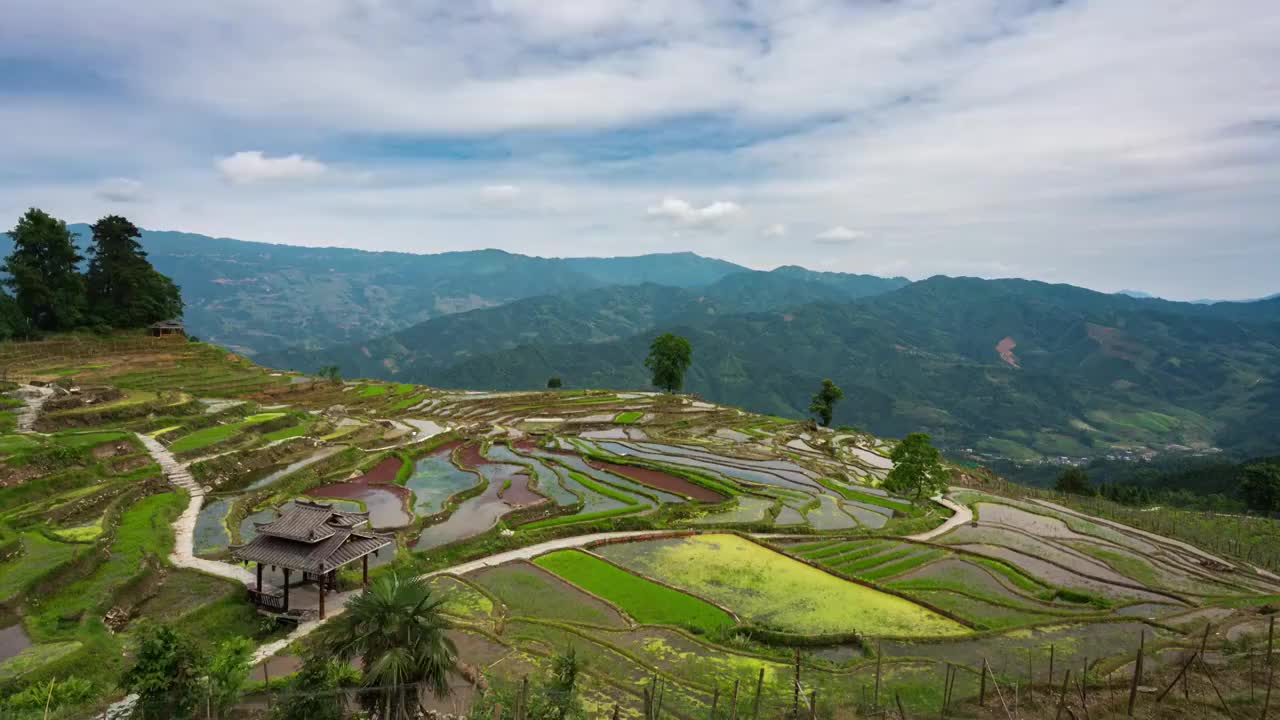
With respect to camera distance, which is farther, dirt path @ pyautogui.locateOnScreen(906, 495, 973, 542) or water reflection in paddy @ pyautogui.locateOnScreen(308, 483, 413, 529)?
dirt path @ pyautogui.locateOnScreen(906, 495, 973, 542)

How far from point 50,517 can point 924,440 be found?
54.1 meters

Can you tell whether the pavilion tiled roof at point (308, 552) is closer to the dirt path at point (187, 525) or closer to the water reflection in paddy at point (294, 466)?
the dirt path at point (187, 525)

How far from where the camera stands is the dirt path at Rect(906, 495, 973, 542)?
39203 millimetres

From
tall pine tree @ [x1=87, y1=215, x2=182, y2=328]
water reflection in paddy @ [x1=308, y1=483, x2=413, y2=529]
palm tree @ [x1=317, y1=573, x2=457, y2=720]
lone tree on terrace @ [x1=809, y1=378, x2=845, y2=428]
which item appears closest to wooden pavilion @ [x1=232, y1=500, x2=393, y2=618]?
palm tree @ [x1=317, y1=573, x2=457, y2=720]

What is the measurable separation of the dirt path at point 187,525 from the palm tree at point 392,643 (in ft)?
45.0

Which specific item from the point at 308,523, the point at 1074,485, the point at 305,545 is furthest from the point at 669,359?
the point at 305,545

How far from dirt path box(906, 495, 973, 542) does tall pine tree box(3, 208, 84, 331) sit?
89.7 m

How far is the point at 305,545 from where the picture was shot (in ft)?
77.9

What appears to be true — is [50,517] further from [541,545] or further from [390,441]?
[390,441]

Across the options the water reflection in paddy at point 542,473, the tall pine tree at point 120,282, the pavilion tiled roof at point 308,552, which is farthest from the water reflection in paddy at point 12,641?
the tall pine tree at point 120,282

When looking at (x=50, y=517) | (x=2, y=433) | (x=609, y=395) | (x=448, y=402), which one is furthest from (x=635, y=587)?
(x=609, y=395)

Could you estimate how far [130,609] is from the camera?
22766mm

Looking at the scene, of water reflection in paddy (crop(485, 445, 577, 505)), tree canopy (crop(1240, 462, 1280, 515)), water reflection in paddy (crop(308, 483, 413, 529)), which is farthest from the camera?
tree canopy (crop(1240, 462, 1280, 515))

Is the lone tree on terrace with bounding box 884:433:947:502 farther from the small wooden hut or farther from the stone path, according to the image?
the small wooden hut
